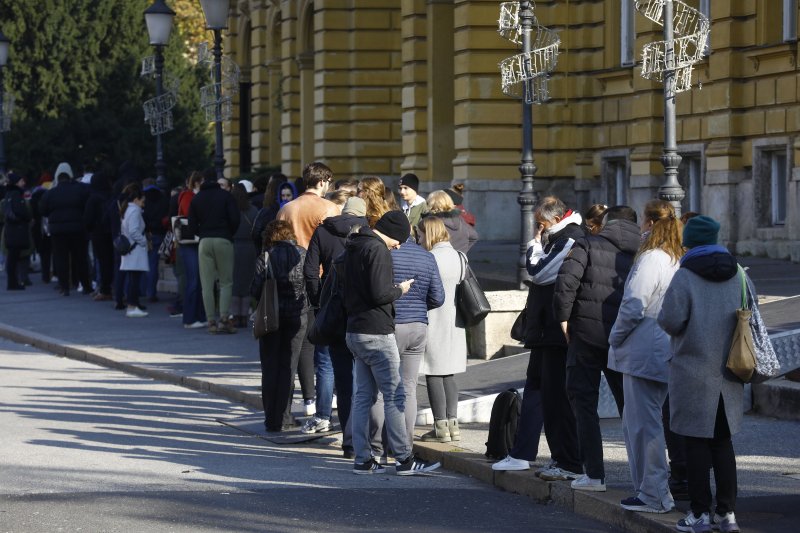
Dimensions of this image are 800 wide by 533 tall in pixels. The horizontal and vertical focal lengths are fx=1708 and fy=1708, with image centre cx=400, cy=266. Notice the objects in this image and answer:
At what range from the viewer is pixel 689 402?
8133 mm

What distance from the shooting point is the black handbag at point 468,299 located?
37.7 feet

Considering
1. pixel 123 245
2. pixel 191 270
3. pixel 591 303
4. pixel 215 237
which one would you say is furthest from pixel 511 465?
pixel 123 245

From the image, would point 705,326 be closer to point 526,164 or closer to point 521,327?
point 521,327

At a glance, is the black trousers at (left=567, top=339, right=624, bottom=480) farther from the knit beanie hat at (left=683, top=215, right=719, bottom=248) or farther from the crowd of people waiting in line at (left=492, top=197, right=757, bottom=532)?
the knit beanie hat at (left=683, top=215, right=719, bottom=248)

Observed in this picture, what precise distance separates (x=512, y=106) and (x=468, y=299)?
63.5ft

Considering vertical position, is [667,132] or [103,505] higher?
[667,132]

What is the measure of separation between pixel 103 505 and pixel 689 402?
3.33m

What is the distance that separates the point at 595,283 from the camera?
30.2 ft

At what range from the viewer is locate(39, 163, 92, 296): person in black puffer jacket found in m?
25.0

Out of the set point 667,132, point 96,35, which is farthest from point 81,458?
point 96,35

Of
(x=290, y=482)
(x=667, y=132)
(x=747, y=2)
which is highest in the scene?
(x=747, y=2)

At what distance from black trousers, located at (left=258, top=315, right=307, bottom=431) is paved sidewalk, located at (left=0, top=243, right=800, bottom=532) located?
1.37m

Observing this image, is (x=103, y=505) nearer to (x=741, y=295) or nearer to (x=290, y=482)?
(x=290, y=482)

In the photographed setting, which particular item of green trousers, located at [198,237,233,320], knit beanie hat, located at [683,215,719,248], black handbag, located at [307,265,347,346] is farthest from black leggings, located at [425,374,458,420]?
green trousers, located at [198,237,233,320]
